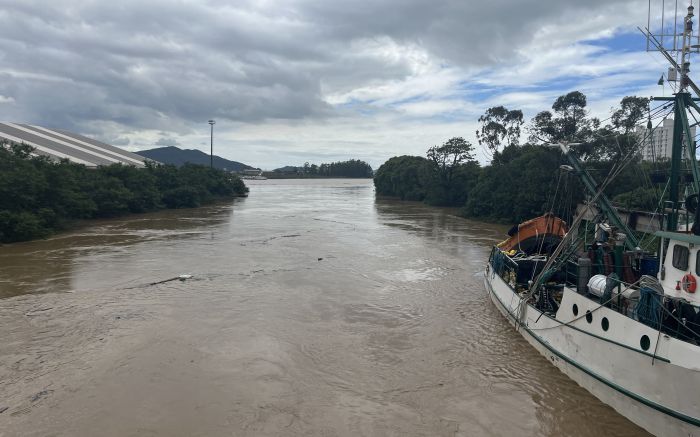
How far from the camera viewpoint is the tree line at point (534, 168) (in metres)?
38.7

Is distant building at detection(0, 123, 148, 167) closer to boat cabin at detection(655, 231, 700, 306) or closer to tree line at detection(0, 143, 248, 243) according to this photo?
tree line at detection(0, 143, 248, 243)

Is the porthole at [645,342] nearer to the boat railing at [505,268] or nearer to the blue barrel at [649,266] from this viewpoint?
the blue barrel at [649,266]

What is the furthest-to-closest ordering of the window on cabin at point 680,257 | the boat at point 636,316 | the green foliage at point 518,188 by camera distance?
1. the green foliage at point 518,188
2. the window on cabin at point 680,257
3. the boat at point 636,316

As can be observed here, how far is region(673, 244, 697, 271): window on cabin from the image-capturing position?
1022cm

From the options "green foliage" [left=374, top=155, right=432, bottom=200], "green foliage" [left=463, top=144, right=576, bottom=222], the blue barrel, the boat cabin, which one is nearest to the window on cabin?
the boat cabin

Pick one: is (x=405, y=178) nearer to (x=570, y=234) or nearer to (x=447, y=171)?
(x=447, y=171)

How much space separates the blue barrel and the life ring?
296 centimetres

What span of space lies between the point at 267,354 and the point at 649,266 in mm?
10969

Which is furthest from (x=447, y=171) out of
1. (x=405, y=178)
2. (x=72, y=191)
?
(x=72, y=191)

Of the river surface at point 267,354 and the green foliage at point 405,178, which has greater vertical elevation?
the green foliage at point 405,178

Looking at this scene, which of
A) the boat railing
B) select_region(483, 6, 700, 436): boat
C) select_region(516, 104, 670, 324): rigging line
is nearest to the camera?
select_region(483, 6, 700, 436): boat

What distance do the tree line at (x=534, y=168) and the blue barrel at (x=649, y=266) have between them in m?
14.5

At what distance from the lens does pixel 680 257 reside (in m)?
10.4

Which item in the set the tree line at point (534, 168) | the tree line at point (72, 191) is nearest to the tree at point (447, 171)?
the tree line at point (534, 168)
